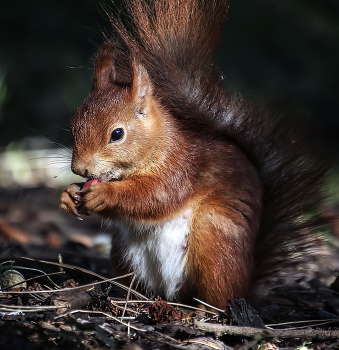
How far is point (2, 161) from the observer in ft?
13.0

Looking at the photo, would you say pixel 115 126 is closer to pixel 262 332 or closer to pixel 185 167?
pixel 185 167

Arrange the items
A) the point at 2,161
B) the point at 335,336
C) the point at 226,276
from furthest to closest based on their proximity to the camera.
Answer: the point at 2,161
the point at 226,276
the point at 335,336

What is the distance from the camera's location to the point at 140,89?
6.39 feet

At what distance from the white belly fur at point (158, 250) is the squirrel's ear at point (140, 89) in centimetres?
40

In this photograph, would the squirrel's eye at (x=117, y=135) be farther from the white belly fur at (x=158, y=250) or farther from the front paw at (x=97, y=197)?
the white belly fur at (x=158, y=250)

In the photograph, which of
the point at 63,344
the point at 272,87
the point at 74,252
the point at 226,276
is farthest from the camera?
the point at 272,87

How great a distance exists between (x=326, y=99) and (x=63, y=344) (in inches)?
134

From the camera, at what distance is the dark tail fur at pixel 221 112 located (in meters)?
1.97

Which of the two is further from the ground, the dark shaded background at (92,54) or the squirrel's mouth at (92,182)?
the dark shaded background at (92,54)

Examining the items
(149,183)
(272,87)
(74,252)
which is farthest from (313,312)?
(272,87)

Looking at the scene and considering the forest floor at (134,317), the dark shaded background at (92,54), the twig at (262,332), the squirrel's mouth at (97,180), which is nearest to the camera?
the forest floor at (134,317)

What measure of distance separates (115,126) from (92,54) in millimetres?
2772

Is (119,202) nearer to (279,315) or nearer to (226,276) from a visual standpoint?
(226,276)

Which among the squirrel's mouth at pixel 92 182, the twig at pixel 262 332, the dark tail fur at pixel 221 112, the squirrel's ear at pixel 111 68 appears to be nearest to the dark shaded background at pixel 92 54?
the squirrel's ear at pixel 111 68
